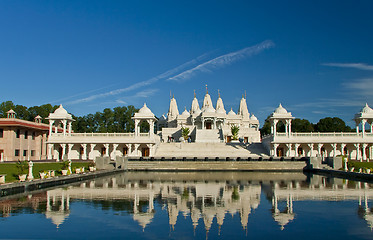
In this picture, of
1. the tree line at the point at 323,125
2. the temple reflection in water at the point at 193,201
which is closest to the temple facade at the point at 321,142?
the temple reflection in water at the point at 193,201

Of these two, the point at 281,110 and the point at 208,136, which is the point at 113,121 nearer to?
the point at 208,136

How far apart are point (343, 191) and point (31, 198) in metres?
16.6

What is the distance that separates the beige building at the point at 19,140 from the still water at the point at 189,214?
2921 centimetres

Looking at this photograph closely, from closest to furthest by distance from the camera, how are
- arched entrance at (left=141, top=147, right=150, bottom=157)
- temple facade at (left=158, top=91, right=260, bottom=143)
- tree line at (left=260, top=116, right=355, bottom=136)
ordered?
arched entrance at (left=141, top=147, right=150, bottom=157)
temple facade at (left=158, top=91, right=260, bottom=143)
tree line at (left=260, top=116, right=355, bottom=136)

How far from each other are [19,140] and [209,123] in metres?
40.2

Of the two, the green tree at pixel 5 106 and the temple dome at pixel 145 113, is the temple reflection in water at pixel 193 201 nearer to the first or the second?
the temple dome at pixel 145 113

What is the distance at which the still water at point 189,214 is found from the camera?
35.0ft

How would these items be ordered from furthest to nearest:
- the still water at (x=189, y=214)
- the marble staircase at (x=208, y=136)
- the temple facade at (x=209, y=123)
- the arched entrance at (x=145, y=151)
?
the temple facade at (x=209, y=123) < the marble staircase at (x=208, y=136) < the arched entrance at (x=145, y=151) < the still water at (x=189, y=214)

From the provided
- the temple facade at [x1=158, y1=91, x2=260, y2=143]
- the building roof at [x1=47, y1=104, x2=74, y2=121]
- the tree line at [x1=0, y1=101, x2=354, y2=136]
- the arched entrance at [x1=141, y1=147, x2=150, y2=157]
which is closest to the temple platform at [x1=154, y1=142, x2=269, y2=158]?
the arched entrance at [x1=141, y1=147, x2=150, y2=157]

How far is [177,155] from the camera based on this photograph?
158 ft

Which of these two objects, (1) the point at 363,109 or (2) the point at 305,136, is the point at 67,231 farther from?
(1) the point at 363,109

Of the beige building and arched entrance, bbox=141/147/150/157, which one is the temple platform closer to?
arched entrance, bbox=141/147/150/157

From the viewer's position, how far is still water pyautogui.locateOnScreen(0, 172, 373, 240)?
10.7 metres

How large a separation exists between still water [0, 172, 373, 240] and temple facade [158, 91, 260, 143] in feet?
135
